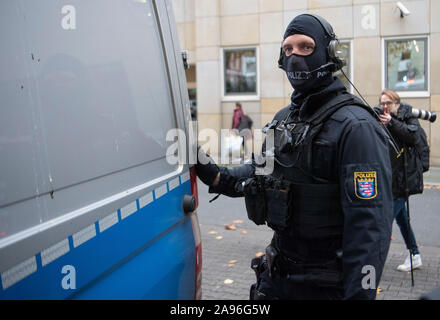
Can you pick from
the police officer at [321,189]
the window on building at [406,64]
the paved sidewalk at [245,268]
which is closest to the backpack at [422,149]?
the paved sidewalk at [245,268]

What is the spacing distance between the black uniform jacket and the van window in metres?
0.82

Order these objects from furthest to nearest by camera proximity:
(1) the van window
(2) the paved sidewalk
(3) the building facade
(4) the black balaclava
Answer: (3) the building facade, (2) the paved sidewalk, (4) the black balaclava, (1) the van window

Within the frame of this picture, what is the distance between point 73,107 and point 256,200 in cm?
121

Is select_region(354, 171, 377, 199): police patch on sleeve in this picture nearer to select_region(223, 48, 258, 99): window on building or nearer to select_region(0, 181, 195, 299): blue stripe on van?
select_region(0, 181, 195, 299): blue stripe on van

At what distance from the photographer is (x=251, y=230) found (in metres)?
6.94

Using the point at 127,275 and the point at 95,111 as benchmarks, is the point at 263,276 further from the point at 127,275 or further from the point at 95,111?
the point at 95,111

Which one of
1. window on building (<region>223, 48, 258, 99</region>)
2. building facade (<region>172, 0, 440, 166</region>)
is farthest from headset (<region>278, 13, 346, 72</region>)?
window on building (<region>223, 48, 258, 99</region>)

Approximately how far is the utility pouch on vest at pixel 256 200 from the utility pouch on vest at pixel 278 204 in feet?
0.24

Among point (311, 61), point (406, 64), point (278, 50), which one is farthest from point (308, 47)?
point (278, 50)

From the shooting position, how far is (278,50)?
15.2 meters

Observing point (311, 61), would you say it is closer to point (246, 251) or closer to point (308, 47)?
point (308, 47)

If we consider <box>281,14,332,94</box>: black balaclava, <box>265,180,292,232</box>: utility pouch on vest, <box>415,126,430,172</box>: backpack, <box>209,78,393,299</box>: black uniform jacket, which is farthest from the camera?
<box>415,126,430,172</box>: backpack

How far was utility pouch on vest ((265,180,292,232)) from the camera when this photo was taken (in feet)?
7.62
